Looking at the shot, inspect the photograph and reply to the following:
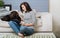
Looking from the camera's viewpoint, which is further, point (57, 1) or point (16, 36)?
point (57, 1)

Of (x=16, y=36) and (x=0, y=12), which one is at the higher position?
(x=0, y=12)

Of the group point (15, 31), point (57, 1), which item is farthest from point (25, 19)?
point (57, 1)

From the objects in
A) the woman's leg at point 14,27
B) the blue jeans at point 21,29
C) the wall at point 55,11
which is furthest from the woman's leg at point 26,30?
the wall at point 55,11

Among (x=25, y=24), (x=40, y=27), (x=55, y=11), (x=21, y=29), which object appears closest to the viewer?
(x=21, y=29)

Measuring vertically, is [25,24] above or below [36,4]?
below

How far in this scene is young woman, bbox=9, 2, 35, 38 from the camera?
288 cm

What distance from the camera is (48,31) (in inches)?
127

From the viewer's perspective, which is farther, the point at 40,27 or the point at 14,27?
the point at 40,27

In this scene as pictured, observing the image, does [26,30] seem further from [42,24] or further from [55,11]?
[55,11]

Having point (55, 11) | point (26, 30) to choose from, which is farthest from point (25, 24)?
point (55, 11)

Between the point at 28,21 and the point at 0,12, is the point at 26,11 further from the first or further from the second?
the point at 0,12

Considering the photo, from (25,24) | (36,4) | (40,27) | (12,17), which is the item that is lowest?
(40,27)

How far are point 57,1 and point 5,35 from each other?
1716 mm

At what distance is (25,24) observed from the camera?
3.01 metres
